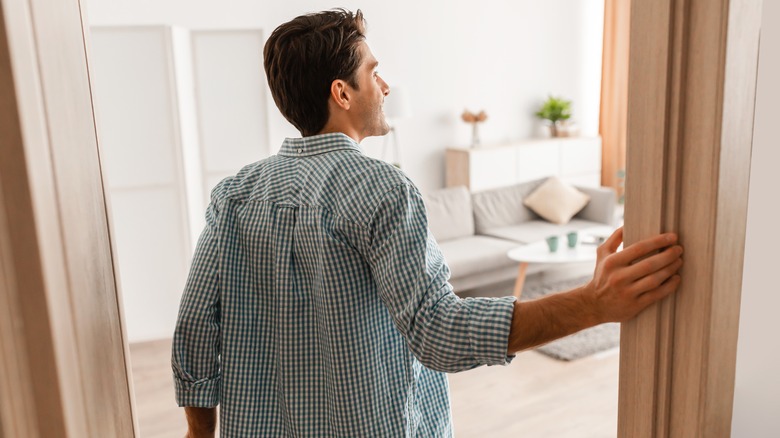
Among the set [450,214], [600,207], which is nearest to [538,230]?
[600,207]

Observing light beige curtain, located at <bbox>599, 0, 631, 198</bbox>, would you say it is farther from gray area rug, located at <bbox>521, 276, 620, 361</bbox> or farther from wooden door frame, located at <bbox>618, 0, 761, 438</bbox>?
wooden door frame, located at <bbox>618, 0, 761, 438</bbox>

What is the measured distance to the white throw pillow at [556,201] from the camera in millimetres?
5477

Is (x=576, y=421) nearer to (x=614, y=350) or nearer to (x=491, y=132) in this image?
(x=614, y=350)

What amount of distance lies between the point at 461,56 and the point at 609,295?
5642 millimetres

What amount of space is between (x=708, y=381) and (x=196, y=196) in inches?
155

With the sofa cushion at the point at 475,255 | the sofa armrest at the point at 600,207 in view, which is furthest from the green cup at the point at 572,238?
the sofa armrest at the point at 600,207

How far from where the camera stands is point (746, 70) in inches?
29.1

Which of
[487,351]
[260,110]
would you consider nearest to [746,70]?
[487,351]

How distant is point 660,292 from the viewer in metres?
0.80

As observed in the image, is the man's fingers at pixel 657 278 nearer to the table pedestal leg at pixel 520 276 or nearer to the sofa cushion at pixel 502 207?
the table pedestal leg at pixel 520 276

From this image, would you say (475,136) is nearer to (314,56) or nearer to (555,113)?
(555,113)

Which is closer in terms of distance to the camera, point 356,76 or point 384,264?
point 384,264

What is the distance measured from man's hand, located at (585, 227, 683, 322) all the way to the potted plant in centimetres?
596

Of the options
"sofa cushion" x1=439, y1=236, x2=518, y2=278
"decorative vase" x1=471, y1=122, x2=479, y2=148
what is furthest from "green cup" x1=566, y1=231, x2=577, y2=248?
"decorative vase" x1=471, y1=122, x2=479, y2=148
